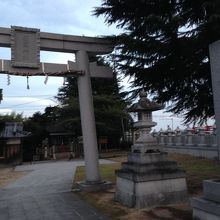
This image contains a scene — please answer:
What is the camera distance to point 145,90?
11.0 meters

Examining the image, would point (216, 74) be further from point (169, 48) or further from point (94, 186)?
point (94, 186)

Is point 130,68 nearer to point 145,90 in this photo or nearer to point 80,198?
point 145,90

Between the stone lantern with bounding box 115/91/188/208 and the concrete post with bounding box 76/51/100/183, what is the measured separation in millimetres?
2467

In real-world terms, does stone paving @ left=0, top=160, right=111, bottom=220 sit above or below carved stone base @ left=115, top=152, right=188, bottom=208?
below

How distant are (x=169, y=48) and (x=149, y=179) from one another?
321cm

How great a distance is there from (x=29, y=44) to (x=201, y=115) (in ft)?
18.3

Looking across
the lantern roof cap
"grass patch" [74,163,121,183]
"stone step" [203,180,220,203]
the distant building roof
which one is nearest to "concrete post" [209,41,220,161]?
"stone step" [203,180,220,203]

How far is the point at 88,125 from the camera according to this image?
12.5 m

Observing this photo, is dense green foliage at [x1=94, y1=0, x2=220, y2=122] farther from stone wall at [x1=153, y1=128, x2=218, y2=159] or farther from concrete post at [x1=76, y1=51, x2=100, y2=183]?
stone wall at [x1=153, y1=128, x2=218, y2=159]

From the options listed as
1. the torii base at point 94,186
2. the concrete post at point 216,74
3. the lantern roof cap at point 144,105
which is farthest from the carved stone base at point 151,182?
the concrete post at point 216,74

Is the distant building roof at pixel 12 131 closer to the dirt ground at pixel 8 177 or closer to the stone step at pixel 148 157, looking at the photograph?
the dirt ground at pixel 8 177

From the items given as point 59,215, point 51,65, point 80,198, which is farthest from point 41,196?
point 51,65

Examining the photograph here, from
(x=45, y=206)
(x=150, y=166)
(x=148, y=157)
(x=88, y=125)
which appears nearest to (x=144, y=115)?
(x=148, y=157)

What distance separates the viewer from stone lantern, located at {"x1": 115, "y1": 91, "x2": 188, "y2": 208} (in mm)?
9023
